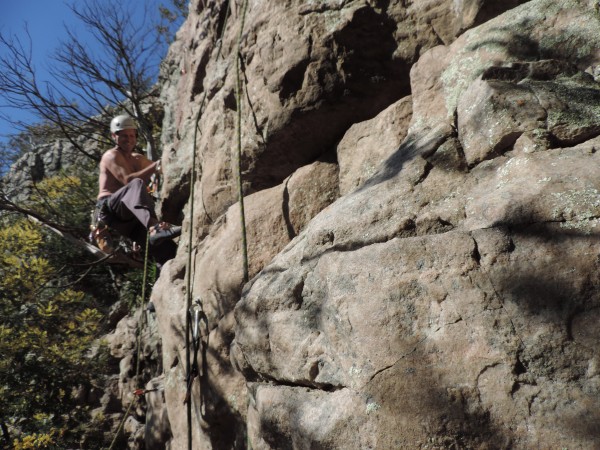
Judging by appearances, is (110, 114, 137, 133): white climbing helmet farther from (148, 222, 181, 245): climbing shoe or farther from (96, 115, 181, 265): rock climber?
(148, 222, 181, 245): climbing shoe

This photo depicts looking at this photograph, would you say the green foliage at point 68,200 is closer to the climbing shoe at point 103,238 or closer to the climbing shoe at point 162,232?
the climbing shoe at point 103,238

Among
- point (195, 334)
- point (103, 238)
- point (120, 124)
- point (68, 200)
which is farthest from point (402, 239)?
point (68, 200)

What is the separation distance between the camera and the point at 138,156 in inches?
248

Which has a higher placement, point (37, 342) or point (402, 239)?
point (37, 342)

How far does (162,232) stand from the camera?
5.42m

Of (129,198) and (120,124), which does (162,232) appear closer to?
(129,198)

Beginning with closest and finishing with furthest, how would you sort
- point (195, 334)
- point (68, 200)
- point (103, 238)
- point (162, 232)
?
point (195, 334), point (162, 232), point (103, 238), point (68, 200)

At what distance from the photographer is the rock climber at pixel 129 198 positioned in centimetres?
542

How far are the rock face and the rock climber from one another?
87 cm

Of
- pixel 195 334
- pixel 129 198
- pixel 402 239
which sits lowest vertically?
pixel 195 334

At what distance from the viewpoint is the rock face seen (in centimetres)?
201

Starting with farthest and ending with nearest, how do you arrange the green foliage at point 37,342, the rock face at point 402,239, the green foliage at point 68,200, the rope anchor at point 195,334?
the green foliage at point 68,200, the green foliage at point 37,342, the rope anchor at point 195,334, the rock face at point 402,239

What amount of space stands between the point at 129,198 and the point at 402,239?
12.2ft

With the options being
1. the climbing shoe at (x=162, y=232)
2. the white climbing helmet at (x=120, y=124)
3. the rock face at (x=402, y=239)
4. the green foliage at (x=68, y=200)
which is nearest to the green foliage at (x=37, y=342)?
the green foliage at (x=68, y=200)
